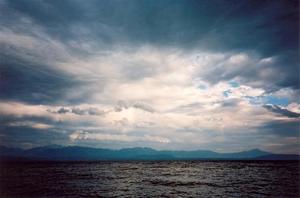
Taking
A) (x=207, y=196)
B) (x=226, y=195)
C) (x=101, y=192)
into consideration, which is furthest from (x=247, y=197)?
(x=101, y=192)

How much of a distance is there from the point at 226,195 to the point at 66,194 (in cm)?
1865

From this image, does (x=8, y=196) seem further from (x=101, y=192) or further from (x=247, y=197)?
(x=247, y=197)

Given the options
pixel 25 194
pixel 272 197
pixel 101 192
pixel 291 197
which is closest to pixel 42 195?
pixel 25 194

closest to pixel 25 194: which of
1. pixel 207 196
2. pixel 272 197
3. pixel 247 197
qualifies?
pixel 207 196

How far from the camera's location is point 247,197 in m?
26.8

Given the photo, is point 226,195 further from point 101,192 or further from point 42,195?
point 42,195

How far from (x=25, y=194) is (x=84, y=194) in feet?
21.6

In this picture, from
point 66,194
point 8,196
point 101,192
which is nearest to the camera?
point 8,196

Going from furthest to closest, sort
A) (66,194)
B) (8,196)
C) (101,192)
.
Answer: (101,192) → (66,194) → (8,196)

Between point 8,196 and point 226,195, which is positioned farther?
point 226,195

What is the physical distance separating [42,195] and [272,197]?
25927 millimetres

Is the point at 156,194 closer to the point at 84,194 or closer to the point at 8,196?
the point at 84,194

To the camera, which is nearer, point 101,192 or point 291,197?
point 291,197

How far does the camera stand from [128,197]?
26.6 meters
